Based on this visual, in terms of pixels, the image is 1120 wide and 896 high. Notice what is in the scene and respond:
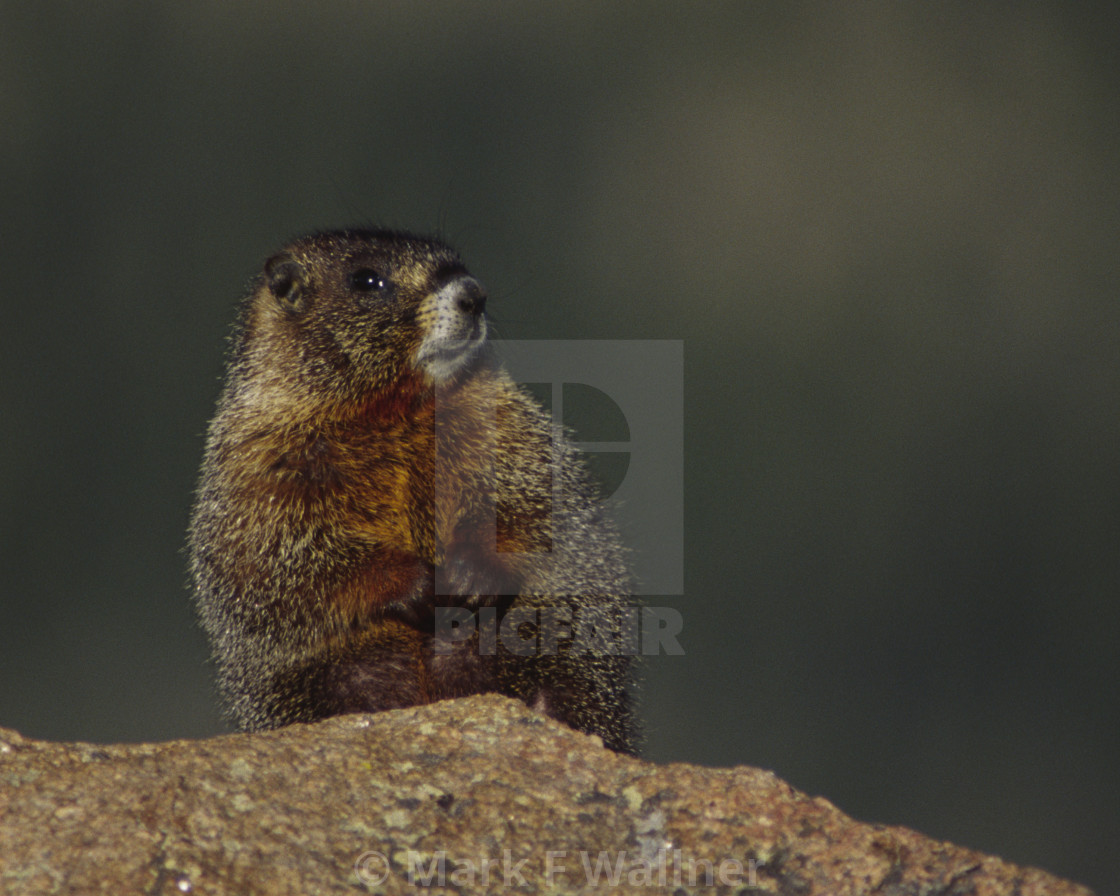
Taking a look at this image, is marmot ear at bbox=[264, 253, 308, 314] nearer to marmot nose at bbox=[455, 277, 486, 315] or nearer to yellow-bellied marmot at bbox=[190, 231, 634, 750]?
yellow-bellied marmot at bbox=[190, 231, 634, 750]

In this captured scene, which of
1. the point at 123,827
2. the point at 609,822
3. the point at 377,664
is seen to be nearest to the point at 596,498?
the point at 377,664

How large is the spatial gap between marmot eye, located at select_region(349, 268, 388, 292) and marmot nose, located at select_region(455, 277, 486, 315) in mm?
237

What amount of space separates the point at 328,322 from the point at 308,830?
62.7 inches

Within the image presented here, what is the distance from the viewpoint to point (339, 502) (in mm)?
2625

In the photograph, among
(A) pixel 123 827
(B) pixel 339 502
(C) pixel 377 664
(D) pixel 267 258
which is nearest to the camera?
(A) pixel 123 827

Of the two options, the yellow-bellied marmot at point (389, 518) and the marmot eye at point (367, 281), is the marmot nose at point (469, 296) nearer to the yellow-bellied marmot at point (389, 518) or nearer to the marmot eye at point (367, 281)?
the yellow-bellied marmot at point (389, 518)

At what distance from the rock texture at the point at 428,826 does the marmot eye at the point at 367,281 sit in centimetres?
138

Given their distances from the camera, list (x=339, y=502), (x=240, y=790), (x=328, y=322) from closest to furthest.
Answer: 1. (x=240, y=790)
2. (x=339, y=502)
3. (x=328, y=322)

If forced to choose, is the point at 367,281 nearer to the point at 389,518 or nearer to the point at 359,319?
the point at 359,319

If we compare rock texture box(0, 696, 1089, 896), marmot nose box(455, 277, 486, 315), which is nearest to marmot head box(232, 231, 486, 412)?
marmot nose box(455, 277, 486, 315)

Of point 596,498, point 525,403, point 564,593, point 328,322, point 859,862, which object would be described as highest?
point 328,322

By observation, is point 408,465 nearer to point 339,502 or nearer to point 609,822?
point 339,502

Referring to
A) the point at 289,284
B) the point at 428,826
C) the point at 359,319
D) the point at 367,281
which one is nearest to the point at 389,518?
the point at 359,319

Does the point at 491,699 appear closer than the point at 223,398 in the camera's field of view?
Yes
